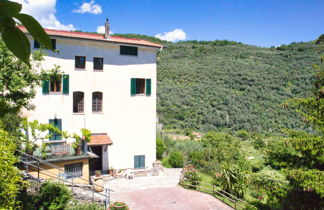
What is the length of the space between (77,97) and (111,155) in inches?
182

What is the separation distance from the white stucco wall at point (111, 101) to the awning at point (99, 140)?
0.31 meters

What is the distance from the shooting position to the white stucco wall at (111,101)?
58.2 ft

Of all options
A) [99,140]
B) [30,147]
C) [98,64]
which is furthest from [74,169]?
[98,64]

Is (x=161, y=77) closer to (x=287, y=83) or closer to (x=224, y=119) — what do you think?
(x=224, y=119)

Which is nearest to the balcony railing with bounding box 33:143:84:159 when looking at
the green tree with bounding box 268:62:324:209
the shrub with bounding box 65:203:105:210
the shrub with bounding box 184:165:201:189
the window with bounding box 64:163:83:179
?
the window with bounding box 64:163:83:179

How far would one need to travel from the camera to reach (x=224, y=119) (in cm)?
4312

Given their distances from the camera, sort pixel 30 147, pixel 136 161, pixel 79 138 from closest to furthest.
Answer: pixel 30 147 < pixel 79 138 < pixel 136 161

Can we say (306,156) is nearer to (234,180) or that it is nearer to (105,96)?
(234,180)

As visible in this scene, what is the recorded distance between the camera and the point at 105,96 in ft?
63.4

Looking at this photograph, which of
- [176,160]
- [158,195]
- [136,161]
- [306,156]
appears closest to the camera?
[306,156]

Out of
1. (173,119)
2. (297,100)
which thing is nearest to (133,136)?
(297,100)

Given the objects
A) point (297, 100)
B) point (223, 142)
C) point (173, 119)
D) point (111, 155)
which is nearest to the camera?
point (297, 100)

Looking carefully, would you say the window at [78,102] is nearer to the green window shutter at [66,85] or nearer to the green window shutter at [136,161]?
the green window shutter at [66,85]

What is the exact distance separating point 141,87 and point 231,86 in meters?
34.1
